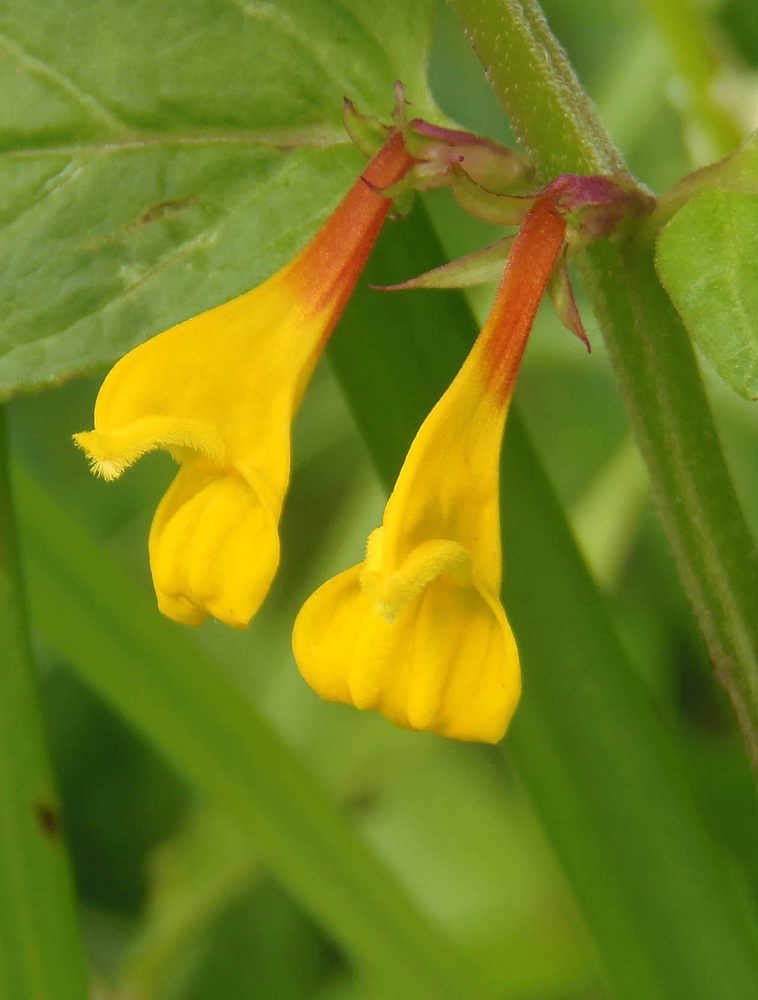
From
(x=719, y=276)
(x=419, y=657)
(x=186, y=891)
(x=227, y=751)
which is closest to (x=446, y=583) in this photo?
(x=419, y=657)

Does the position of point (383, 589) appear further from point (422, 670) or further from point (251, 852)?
point (251, 852)

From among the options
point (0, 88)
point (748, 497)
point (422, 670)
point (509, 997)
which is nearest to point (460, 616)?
point (422, 670)

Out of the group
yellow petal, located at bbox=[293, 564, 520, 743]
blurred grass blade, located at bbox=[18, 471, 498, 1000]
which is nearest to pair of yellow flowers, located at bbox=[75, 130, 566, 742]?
yellow petal, located at bbox=[293, 564, 520, 743]

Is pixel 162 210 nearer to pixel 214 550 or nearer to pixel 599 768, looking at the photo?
pixel 214 550

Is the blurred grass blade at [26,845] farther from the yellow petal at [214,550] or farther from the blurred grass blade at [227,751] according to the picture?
the blurred grass blade at [227,751]

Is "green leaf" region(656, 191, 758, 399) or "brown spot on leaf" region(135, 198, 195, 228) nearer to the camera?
"green leaf" region(656, 191, 758, 399)

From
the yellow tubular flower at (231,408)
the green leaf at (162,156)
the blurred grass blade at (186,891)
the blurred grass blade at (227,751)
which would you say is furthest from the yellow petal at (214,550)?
the blurred grass blade at (186,891)

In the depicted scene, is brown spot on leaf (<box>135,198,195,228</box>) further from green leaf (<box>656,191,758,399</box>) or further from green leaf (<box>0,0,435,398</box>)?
green leaf (<box>656,191,758,399</box>)
